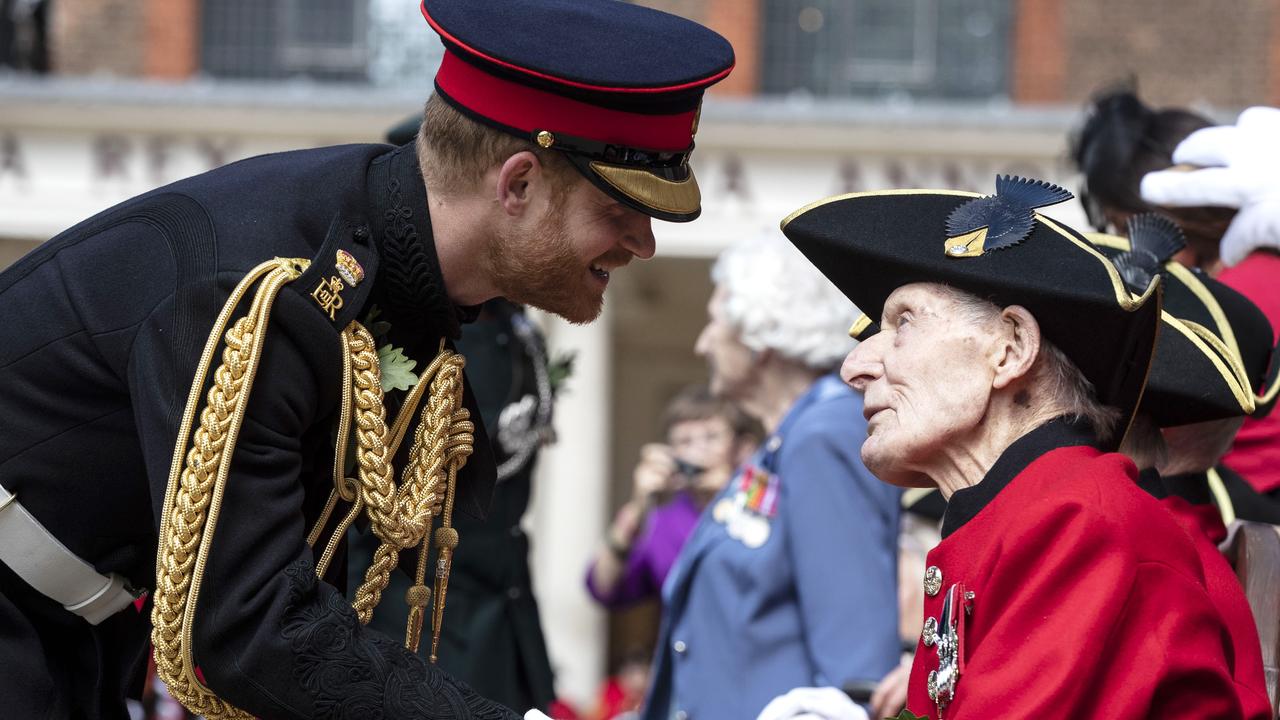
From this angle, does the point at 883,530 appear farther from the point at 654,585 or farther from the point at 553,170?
the point at 654,585

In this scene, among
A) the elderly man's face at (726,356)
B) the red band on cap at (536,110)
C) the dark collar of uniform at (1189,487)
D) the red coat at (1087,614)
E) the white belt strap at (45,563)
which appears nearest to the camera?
the red coat at (1087,614)

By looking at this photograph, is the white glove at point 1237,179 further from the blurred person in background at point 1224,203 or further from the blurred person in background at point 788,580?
the blurred person in background at point 788,580

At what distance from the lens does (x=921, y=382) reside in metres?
2.83

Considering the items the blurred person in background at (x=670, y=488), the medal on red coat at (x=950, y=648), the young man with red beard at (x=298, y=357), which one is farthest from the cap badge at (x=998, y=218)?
the blurred person in background at (x=670, y=488)

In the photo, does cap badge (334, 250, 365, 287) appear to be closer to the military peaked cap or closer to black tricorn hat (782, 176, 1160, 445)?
the military peaked cap

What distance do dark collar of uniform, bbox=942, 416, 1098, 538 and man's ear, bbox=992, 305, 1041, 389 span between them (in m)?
0.10

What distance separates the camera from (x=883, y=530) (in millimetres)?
4344

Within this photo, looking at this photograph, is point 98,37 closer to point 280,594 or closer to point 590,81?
point 590,81

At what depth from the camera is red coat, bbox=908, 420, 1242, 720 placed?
243cm

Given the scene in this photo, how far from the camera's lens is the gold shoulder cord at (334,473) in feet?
8.07

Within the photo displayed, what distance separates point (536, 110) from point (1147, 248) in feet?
4.28

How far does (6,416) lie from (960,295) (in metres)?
1.47

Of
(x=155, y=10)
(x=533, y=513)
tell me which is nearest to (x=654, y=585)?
(x=533, y=513)

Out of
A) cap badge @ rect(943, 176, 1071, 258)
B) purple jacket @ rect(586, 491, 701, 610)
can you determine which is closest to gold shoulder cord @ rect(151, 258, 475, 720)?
cap badge @ rect(943, 176, 1071, 258)
